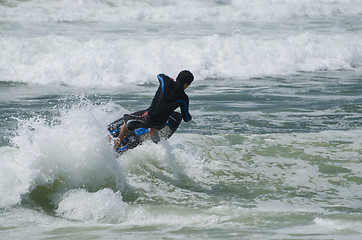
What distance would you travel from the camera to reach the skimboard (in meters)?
7.39

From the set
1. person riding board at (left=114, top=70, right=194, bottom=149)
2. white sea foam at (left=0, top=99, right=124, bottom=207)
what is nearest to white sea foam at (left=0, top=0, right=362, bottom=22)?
person riding board at (left=114, top=70, right=194, bottom=149)

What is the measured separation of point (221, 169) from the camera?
305 inches

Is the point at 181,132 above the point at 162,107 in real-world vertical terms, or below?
below

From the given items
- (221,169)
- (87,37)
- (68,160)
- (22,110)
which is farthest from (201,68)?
(68,160)

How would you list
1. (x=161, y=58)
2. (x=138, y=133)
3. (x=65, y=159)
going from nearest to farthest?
1. (x=65, y=159)
2. (x=138, y=133)
3. (x=161, y=58)

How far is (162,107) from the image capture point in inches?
275

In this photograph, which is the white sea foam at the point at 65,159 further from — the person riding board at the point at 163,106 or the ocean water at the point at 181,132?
the person riding board at the point at 163,106

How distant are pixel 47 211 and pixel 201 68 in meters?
11.6

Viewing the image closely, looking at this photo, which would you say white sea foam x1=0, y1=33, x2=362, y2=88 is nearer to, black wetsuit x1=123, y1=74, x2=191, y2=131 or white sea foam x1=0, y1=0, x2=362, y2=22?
white sea foam x1=0, y1=0, x2=362, y2=22

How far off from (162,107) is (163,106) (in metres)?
0.02

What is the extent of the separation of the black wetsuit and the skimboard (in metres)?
0.18

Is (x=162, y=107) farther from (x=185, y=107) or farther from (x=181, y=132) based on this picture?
(x=181, y=132)

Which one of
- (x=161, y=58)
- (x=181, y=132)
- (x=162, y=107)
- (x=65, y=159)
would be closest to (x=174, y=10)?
(x=161, y=58)

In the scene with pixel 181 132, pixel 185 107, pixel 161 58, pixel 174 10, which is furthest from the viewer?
pixel 174 10
